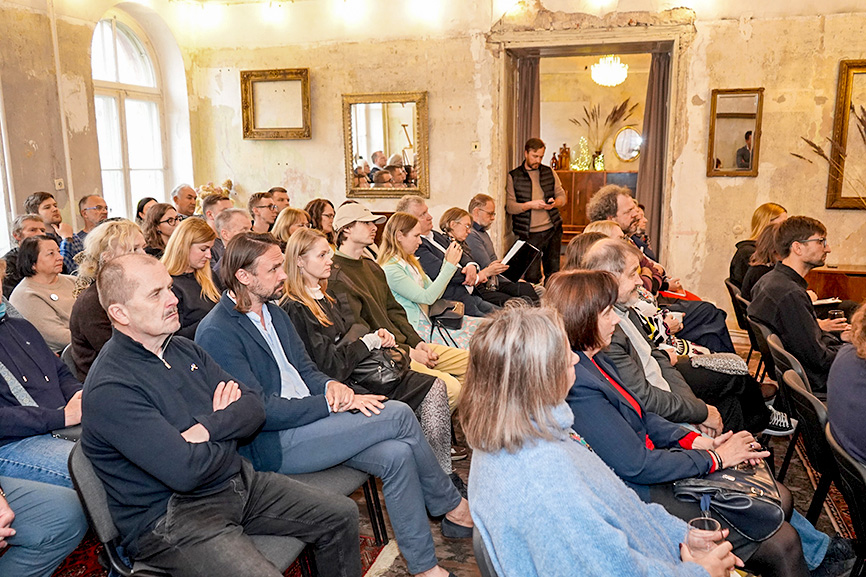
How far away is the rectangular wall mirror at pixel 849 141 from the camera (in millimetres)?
6090

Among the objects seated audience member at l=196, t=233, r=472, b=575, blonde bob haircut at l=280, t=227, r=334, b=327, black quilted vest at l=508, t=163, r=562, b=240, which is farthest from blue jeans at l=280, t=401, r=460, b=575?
black quilted vest at l=508, t=163, r=562, b=240

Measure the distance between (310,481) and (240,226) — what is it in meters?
2.73

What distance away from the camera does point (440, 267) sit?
483cm

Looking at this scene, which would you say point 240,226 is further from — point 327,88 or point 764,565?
point 764,565

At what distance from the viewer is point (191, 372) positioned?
227 centimetres

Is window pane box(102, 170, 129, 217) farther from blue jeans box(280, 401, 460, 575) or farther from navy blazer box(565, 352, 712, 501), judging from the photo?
navy blazer box(565, 352, 712, 501)

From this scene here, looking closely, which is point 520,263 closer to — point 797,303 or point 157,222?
point 797,303

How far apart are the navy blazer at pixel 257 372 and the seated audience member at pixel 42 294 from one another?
1.50m

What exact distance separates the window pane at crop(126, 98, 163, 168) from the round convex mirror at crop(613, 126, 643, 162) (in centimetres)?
796

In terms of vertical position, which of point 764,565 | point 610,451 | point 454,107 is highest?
point 454,107

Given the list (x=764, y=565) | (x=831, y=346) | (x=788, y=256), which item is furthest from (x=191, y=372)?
(x=831, y=346)

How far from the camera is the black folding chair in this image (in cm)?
217

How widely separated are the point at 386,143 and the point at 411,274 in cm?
363

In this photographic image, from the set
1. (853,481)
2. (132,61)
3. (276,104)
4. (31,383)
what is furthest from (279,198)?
(853,481)
